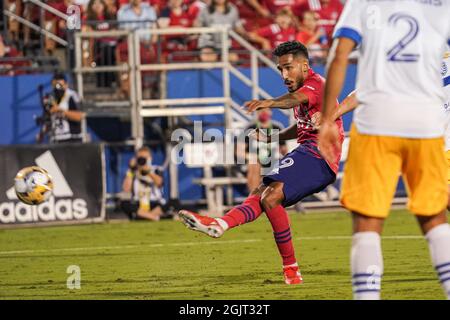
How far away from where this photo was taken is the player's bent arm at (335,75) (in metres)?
7.22

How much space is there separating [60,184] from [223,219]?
29.7ft

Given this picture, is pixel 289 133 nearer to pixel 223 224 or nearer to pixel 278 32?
pixel 223 224

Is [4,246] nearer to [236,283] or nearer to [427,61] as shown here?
[236,283]

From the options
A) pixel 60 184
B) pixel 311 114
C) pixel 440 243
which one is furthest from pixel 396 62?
pixel 60 184

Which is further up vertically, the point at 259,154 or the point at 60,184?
the point at 259,154

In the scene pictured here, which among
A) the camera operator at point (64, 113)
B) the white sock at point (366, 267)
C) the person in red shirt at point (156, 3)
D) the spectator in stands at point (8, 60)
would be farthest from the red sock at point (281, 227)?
the person in red shirt at point (156, 3)

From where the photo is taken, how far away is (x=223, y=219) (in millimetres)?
10844

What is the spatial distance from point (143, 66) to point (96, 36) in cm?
107

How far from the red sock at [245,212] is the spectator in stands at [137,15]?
38.3ft

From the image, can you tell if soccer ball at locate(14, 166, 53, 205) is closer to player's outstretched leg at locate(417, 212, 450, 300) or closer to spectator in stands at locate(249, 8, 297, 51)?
spectator in stands at locate(249, 8, 297, 51)

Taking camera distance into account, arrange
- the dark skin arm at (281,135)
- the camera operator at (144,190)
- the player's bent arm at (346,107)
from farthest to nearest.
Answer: the camera operator at (144,190) → the dark skin arm at (281,135) → the player's bent arm at (346,107)

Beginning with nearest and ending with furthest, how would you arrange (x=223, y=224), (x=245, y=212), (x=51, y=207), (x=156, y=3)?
(x=223, y=224) < (x=245, y=212) < (x=51, y=207) < (x=156, y=3)

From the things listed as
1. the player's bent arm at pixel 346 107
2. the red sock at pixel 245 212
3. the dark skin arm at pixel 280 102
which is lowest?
the red sock at pixel 245 212

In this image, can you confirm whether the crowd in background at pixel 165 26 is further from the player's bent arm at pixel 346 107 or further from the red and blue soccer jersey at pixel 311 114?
the player's bent arm at pixel 346 107
